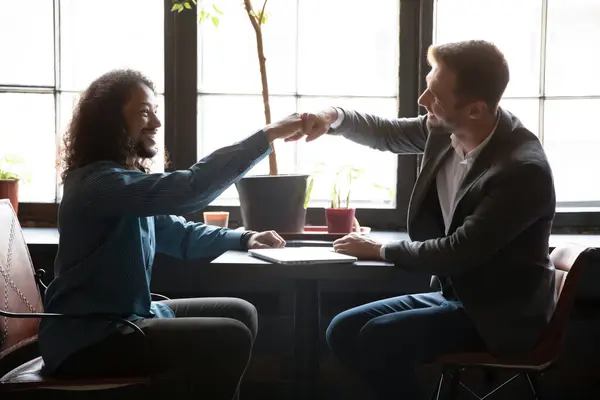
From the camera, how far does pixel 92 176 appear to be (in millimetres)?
1836

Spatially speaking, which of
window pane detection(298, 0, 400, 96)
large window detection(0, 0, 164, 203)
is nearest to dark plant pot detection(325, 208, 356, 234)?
window pane detection(298, 0, 400, 96)

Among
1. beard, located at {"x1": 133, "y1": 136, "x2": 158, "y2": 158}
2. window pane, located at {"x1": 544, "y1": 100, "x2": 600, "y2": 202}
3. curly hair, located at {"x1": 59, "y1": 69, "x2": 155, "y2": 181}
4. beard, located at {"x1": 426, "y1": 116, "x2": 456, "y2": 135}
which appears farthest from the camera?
window pane, located at {"x1": 544, "y1": 100, "x2": 600, "y2": 202}

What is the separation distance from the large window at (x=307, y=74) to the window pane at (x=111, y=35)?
0.77ft

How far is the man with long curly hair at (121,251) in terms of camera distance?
1.82 meters

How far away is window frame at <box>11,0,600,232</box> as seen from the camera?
3.04 metres

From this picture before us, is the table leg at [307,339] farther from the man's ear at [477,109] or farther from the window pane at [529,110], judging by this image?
the window pane at [529,110]

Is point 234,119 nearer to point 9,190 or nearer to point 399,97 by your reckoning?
point 399,97

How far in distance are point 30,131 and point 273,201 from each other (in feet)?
4.64

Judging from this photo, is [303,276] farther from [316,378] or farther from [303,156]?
[303,156]

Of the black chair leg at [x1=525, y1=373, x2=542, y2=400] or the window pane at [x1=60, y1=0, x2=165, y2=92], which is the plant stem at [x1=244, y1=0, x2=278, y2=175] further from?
the black chair leg at [x1=525, y1=373, x2=542, y2=400]

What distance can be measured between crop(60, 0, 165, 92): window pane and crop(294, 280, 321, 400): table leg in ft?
4.79

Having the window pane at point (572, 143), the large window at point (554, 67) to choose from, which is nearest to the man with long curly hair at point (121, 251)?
the large window at point (554, 67)

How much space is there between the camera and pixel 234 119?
10.3 feet

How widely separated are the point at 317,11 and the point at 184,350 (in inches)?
73.5
